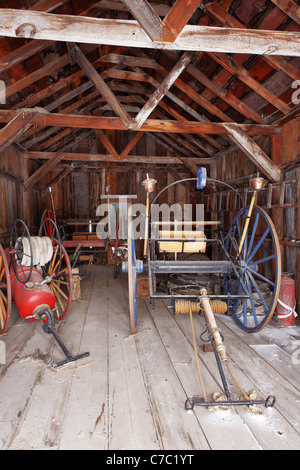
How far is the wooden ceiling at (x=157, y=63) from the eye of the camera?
2473mm

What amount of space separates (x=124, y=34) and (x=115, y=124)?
196 centimetres

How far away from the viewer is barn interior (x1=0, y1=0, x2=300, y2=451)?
1949 millimetres

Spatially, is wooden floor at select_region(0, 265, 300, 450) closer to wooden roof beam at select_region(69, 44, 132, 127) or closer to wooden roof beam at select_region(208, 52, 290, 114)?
wooden roof beam at select_region(69, 44, 132, 127)

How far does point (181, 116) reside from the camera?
19.4ft

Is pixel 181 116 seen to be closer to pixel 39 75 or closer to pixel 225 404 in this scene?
pixel 39 75

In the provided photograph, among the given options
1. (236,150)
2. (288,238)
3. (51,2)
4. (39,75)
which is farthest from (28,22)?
(236,150)

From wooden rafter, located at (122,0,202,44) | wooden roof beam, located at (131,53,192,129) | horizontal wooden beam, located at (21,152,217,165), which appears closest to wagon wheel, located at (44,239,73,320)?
wooden roof beam, located at (131,53,192,129)

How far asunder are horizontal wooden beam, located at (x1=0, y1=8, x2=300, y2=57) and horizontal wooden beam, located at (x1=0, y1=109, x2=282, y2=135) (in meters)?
1.72

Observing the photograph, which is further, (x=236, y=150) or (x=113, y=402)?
(x=236, y=150)

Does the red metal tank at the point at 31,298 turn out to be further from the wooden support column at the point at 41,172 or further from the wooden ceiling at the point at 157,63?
the wooden support column at the point at 41,172

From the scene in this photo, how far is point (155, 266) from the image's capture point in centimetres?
345

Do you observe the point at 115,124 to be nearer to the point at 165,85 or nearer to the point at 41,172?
the point at 165,85

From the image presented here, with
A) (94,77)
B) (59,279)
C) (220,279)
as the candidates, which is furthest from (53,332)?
(94,77)
